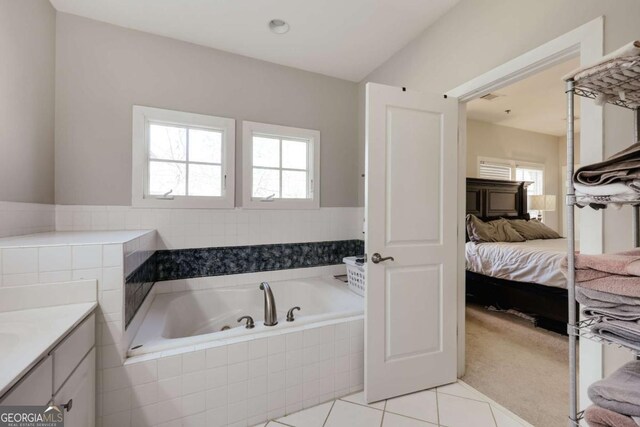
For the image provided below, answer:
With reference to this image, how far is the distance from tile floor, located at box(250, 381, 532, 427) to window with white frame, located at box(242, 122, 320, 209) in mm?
1645

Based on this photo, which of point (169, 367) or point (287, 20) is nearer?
point (169, 367)

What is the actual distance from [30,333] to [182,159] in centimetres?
165

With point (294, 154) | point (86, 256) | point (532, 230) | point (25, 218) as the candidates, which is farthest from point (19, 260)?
point (532, 230)

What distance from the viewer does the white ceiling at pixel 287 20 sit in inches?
76.7

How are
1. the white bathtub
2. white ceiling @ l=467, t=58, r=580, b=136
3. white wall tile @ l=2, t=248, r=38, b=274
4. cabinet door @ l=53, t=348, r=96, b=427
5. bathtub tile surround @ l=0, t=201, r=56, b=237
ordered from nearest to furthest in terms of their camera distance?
cabinet door @ l=53, t=348, r=96, b=427 → white wall tile @ l=2, t=248, r=38, b=274 → bathtub tile surround @ l=0, t=201, r=56, b=237 → the white bathtub → white ceiling @ l=467, t=58, r=580, b=136

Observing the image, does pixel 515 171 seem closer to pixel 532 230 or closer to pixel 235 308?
pixel 532 230

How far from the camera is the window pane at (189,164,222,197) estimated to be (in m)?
2.42

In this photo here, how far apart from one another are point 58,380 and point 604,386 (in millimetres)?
1735

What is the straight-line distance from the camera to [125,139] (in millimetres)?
A: 2211

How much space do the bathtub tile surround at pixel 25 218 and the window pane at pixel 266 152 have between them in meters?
1.51

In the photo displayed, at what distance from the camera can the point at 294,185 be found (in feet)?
9.23

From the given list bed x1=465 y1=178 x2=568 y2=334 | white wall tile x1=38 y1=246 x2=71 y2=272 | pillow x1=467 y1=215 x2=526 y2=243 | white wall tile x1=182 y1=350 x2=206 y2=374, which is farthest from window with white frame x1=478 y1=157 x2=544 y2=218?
white wall tile x1=38 y1=246 x2=71 y2=272

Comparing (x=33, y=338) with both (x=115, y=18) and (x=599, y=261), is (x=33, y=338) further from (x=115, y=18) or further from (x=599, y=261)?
(x=115, y=18)

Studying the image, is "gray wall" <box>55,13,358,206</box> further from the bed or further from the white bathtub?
the bed
